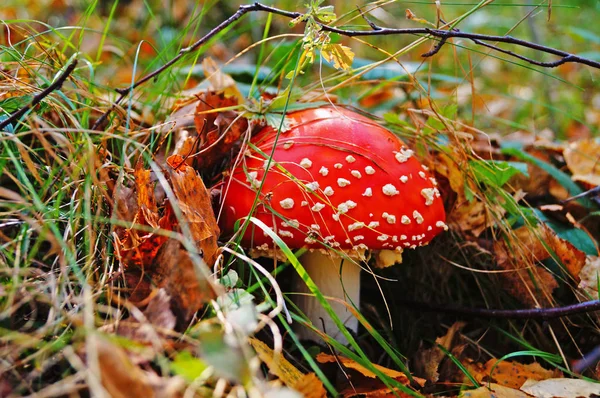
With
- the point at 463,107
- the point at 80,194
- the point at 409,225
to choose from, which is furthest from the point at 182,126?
the point at 463,107

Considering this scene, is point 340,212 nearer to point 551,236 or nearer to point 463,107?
point 551,236

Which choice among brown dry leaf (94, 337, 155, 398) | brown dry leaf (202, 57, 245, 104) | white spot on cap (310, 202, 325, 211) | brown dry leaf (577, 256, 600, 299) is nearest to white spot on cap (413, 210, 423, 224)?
white spot on cap (310, 202, 325, 211)

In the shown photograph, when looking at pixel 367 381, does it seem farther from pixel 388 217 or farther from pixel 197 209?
pixel 197 209

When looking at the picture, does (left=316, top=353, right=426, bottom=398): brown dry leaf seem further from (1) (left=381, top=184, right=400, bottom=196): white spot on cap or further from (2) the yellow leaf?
(2) the yellow leaf

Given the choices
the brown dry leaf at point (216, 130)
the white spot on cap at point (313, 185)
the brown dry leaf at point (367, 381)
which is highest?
the brown dry leaf at point (216, 130)

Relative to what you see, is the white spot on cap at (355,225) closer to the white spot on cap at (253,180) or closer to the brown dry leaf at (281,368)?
the white spot on cap at (253,180)

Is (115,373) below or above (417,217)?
below

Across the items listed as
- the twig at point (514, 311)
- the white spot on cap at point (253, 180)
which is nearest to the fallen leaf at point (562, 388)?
the twig at point (514, 311)

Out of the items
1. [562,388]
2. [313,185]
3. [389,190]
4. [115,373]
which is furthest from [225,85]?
[562,388]
